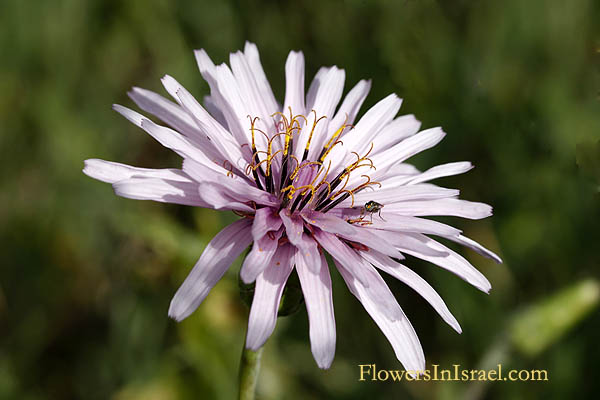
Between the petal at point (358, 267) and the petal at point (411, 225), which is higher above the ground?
the petal at point (411, 225)

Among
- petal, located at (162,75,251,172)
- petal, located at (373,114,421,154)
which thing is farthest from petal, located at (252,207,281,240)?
petal, located at (373,114,421,154)

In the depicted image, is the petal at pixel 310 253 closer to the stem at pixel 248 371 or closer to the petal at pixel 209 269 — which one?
the petal at pixel 209 269

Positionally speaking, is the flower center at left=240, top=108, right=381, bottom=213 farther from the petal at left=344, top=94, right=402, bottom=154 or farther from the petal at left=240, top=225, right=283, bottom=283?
the petal at left=240, top=225, right=283, bottom=283

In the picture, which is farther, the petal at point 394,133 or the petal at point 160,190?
the petal at point 394,133

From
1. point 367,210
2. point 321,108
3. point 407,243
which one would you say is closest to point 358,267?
point 407,243

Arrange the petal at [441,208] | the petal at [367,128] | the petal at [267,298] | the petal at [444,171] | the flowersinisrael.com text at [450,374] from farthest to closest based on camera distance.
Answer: the flowersinisrael.com text at [450,374], the petal at [367,128], the petal at [444,171], the petal at [441,208], the petal at [267,298]

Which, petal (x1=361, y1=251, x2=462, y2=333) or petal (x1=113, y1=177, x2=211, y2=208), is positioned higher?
petal (x1=361, y1=251, x2=462, y2=333)

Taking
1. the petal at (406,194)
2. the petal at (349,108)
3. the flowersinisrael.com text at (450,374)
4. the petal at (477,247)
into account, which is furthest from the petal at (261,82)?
the flowersinisrael.com text at (450,374)

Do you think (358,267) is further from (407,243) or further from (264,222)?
(264,222)
